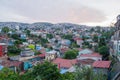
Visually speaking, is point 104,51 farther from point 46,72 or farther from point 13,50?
point 46,72

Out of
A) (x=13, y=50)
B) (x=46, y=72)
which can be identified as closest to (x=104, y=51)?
(x=13, y=50)

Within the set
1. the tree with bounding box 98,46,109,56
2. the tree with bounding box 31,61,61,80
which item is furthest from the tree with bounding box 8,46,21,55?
the tree with bounding box 31,61,61,80

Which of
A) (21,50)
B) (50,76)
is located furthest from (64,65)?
(21,50)

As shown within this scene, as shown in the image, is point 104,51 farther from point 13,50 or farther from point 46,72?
point 46,72

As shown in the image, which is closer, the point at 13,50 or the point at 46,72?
the point at 46,72

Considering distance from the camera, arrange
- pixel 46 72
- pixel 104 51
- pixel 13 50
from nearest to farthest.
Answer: pixel 46 72 < pixel 104 51 < pixel 13 50

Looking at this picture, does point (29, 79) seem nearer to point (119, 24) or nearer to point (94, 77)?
point (94, 77)

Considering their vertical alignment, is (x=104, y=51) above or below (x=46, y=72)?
below

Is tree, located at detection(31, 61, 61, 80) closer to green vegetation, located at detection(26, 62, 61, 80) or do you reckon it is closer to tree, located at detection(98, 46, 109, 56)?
green vegetation, located at detection(26, 62, 61, 80)

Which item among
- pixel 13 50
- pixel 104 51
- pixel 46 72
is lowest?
pixel 13 50

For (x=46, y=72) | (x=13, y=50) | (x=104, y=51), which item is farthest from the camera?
(x=13, y=50)

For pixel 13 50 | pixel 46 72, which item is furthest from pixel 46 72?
pixel 13 50
